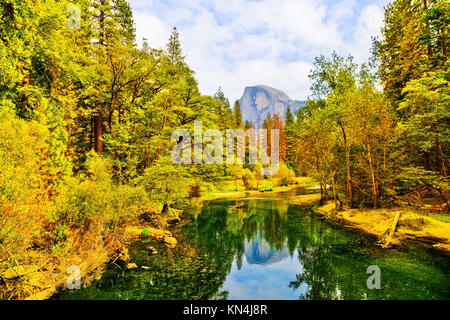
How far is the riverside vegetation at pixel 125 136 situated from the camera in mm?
8328

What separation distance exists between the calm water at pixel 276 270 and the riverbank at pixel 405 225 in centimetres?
114

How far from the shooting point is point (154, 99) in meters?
21.1

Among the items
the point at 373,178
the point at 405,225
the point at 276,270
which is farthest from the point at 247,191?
the point at 276,270

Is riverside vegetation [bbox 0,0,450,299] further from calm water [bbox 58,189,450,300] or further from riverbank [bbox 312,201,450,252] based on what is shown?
calm water [bbox 58,189,450,300]

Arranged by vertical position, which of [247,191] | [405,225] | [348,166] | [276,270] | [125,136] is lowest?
[276,270]

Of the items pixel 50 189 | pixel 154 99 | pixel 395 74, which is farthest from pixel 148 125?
pixel 395 74

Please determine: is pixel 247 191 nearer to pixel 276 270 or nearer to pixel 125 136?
pixel 125 136

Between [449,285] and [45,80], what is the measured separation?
25.6m

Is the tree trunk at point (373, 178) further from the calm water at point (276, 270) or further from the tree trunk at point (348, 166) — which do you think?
the calm water at point (276, 270)

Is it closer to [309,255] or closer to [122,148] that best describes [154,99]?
[122,148]

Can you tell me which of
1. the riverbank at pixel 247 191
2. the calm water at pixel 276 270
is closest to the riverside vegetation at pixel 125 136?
the calm water at pixel 276 270

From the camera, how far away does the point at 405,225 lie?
15367 mm

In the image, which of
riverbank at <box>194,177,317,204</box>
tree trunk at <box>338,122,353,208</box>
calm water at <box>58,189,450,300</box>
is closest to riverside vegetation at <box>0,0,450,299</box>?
tree trunk at <box>338,122,353,208</box>

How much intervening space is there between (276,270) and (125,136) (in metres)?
13.8
